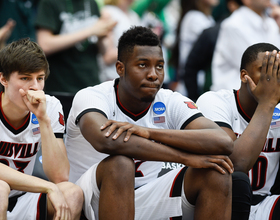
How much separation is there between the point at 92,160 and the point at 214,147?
39.3 inches

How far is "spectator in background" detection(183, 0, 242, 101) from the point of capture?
17.3ft

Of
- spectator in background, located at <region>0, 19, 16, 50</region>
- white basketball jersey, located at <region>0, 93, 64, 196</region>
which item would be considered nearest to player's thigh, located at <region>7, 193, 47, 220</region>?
white basketball jersey, located at <region>0, 93, 64, 196</region>

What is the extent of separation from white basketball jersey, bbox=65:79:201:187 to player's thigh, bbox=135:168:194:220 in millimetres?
216

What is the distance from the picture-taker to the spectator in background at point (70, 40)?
4.56m

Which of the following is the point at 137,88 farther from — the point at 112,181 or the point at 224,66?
the point at 224,66

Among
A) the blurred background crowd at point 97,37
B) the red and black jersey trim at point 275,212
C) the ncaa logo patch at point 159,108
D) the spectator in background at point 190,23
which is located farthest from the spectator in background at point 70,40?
the red and black jersey trim at point 275,212

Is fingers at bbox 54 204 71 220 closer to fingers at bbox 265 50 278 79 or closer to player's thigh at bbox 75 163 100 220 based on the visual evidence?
player's thigh at bbox 75 163 100 220

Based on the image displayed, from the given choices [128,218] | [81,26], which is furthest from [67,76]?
[128,218]

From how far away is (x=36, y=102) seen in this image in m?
3.02

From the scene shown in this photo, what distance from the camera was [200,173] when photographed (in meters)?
Answer: 2.87

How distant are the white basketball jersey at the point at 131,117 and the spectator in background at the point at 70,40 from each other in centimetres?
104

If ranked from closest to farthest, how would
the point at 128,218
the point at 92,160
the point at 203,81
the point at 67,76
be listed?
the point at 128,218, the point at 92,160, the point at 67,76, the point at 203,81

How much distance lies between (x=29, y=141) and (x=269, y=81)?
1828mm

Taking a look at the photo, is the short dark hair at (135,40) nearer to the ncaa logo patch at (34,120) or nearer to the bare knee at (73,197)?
the ncaa logo patch at (34,120)
